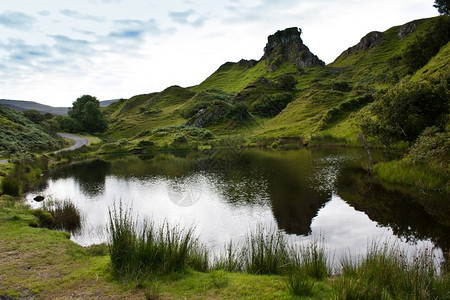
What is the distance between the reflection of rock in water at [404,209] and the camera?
12.2 m

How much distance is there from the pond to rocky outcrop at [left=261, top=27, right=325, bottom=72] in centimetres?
14756

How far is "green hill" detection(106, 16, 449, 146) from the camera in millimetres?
64562

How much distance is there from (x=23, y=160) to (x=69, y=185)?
13.3 metres

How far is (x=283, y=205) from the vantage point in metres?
18.3

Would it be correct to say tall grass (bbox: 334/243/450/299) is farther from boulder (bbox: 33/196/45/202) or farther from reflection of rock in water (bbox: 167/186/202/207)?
boulder (bbox: 33/196/45/202)

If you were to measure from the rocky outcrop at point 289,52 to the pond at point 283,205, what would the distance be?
484 feet

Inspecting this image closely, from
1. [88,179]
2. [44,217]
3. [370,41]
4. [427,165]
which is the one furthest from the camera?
[370,41]

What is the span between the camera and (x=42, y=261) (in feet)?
29.1

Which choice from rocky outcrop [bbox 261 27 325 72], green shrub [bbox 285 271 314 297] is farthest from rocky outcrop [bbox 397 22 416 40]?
green shrub [bbox 285 271 314 297]

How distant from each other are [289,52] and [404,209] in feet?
597

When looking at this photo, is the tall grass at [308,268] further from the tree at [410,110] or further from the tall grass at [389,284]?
the tree at [410,110]

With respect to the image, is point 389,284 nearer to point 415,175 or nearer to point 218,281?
point 218,281

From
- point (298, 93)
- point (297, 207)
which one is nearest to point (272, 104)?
point (298, 93)

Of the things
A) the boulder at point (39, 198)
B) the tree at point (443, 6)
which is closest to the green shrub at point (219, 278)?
the boulder at point (39, 198)
